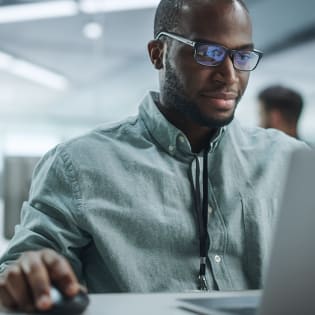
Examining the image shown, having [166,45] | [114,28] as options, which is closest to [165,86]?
[166,45]

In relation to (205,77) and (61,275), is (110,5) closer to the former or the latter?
(205,77)

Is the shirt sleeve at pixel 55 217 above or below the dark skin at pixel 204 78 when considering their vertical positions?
below

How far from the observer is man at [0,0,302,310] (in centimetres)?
113

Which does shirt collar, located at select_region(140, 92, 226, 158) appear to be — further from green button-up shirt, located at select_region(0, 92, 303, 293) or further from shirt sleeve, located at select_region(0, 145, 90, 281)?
shirt sleeve, located at select_region(0, 145, 90, 281)

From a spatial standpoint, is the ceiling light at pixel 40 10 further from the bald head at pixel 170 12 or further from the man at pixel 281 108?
the bald head at pixel 170 12

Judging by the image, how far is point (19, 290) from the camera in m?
0.72

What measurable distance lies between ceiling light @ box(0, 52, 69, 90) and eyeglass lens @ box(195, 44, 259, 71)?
16.1ft

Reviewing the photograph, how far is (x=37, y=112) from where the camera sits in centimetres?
618

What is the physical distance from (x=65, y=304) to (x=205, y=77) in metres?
0.68

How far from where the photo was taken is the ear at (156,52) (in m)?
1.41

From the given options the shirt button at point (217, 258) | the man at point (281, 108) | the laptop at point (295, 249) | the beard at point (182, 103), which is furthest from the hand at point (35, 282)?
the man at point (281, 108)

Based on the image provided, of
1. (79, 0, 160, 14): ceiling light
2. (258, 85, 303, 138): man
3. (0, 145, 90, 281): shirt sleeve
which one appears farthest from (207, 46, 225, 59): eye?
(79, 0, 160, 14): ceiling light

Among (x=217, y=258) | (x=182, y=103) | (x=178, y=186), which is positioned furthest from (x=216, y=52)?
(x=217, y=258)

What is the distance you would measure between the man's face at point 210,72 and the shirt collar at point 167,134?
0.05 m
